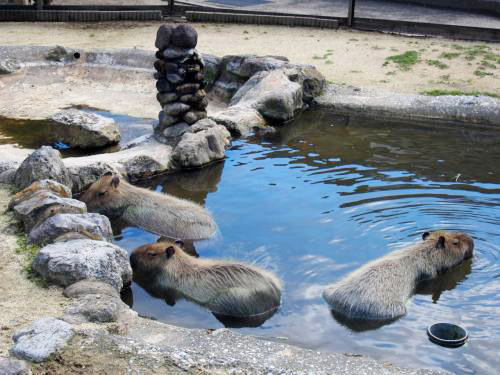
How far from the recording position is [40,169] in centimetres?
746

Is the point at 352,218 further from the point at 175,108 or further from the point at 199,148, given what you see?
the point at 175,108

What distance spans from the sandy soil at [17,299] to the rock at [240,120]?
4.35 m

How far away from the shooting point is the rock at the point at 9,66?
12914mm

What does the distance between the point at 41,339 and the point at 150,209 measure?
2804mm

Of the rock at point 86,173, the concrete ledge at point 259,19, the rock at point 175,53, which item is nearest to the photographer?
the rock at point 86,173

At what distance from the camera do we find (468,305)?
591cm

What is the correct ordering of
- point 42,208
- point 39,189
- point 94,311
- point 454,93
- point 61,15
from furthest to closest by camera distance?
point 61,15 < point 454,93 < point 39,189 < point 42,208 < point 94,311

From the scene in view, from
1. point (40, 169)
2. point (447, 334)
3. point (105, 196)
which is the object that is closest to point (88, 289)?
point (105, 196)

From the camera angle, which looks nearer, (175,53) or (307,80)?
(175,53)

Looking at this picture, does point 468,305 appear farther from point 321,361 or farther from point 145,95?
point 145,95

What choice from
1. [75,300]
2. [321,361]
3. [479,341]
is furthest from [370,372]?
[75,300]

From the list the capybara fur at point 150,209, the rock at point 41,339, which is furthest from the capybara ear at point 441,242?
the rock at point 41,339

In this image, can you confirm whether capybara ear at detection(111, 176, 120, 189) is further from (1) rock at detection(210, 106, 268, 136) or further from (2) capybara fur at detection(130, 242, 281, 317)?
(1) rock at detection(210, 106, 268, 136)

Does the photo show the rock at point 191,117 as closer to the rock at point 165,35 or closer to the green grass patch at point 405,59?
the rock at point 165,35
